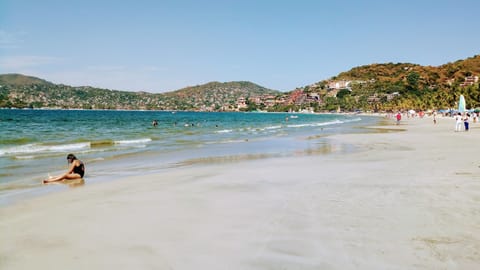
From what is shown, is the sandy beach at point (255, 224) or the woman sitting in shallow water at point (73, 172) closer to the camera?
the sandy beach at point (255, 224)

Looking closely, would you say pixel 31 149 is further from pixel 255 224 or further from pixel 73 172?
pixel 255 224

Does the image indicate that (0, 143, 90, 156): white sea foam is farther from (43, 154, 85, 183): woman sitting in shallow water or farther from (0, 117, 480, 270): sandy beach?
(0, 117, 480, 270): sandy beach

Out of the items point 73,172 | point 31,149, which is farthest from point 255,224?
point 31,149

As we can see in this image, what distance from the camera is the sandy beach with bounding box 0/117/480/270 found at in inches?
202

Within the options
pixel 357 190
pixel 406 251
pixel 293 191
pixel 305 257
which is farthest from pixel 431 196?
pixel 305 257

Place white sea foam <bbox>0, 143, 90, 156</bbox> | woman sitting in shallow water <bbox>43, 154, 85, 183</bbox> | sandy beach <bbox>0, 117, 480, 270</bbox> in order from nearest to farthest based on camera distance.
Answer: sandy beach <bbox>0, 117, 480, 270</bbox>, woman sitting in shallow water <bbox>43, 154, 85, 183</bbox>, white sea foam <bbox>0, 143, 90, 156</bbox>

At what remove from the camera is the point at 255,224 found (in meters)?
6.67

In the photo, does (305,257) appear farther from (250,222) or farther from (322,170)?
(322,170)

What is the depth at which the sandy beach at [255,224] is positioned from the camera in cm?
512

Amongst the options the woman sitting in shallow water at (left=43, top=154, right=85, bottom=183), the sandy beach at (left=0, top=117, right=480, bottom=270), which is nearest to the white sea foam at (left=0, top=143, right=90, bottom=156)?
the woman sitting in shallow water at (left=43, top=154, right=85, bottom=183)

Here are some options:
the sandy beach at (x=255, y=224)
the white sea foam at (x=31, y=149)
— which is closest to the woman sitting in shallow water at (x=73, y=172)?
the sandy beach at (x=255, y=224)

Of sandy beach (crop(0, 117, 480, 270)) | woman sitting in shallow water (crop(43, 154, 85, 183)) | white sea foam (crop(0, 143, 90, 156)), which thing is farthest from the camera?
white sea foam (crop(0, 143, 90, 156))

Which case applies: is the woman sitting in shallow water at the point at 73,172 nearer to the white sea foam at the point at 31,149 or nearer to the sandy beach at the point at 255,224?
the sandy beach at the point at 255,224

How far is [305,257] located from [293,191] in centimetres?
439
